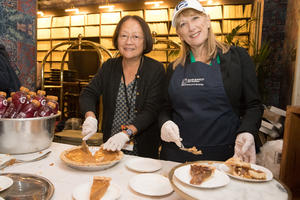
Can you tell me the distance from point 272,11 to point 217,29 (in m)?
1.63

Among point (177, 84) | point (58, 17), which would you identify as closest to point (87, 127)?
point (177, 84)

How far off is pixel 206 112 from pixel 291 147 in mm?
474

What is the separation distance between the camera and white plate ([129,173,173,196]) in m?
0.83

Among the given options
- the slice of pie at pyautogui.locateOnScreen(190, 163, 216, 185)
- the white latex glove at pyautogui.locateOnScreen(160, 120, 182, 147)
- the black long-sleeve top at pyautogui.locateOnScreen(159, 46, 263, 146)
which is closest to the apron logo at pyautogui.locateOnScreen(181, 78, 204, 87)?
the black long-sleeve top at pyautogui.locateOnScreen(159, 46, 263, 146)

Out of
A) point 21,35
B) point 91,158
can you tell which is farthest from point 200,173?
point 21,35

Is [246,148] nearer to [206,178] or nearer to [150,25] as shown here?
[206,178]

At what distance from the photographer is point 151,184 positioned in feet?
2.91

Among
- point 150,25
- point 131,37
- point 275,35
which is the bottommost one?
point 131,37

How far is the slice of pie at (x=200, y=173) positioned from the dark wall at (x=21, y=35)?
2.21m

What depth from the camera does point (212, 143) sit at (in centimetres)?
138

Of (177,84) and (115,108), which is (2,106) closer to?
(115,108)

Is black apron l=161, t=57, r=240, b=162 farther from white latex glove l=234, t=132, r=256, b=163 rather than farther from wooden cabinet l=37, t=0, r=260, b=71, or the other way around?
wooden cabinet l=37, t=0, r=260, b=71

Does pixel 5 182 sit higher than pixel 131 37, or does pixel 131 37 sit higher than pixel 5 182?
pixel 131 37

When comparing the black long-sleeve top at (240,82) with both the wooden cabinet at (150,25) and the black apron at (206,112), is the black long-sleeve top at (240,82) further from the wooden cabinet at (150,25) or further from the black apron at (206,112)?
the wooden cabinet at (150,25)
